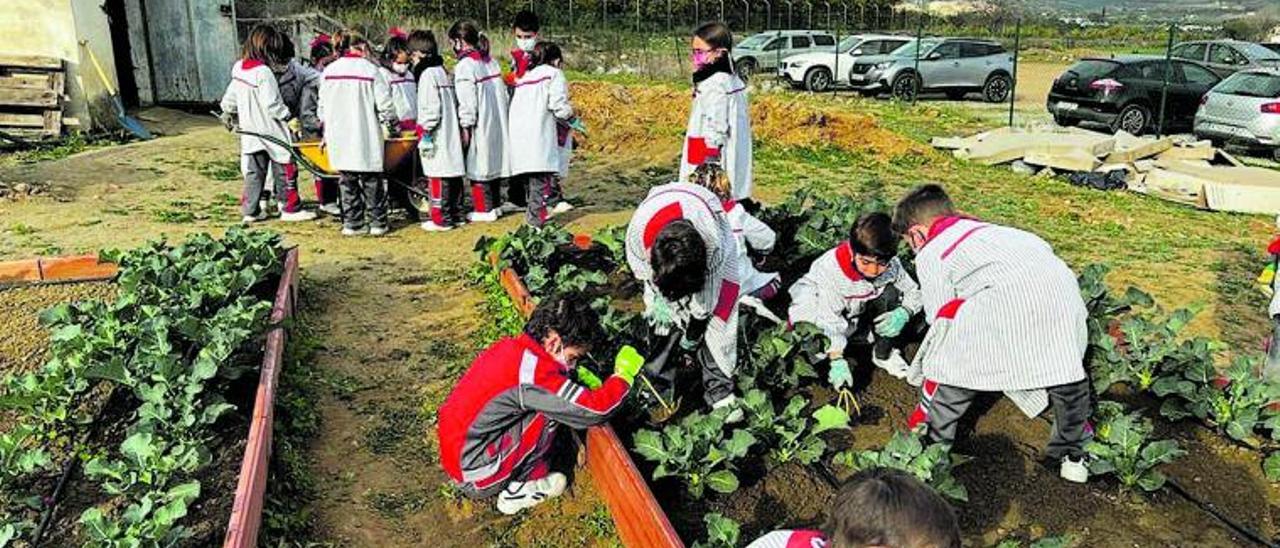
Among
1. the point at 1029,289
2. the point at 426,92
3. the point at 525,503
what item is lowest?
the point at 525,503

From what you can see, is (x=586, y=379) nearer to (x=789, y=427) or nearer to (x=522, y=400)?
(x=522, y=400)

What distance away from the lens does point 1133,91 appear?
51.8 feet

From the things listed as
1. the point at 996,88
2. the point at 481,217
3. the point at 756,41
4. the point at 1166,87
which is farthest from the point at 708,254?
the point at 756,41

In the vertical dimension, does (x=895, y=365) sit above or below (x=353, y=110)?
below

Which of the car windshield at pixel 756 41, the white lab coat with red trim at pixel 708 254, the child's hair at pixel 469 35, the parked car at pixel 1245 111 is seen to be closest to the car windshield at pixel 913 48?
the car windshield at pixel 756 41

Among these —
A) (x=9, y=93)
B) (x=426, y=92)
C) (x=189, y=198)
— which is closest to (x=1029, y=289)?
(x=426, y=92)

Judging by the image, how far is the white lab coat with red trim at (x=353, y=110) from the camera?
7.81 metres

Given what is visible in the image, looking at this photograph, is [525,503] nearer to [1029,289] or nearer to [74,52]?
[1029,289]

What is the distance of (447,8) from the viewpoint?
29609mm

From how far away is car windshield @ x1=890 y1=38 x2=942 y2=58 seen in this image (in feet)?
69.4

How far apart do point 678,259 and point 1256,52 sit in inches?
805

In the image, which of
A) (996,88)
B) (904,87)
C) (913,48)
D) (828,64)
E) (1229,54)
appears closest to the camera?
(1229,54)

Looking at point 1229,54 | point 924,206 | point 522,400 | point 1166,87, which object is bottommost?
point 522,400

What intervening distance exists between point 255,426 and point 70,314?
1622 millimetres
